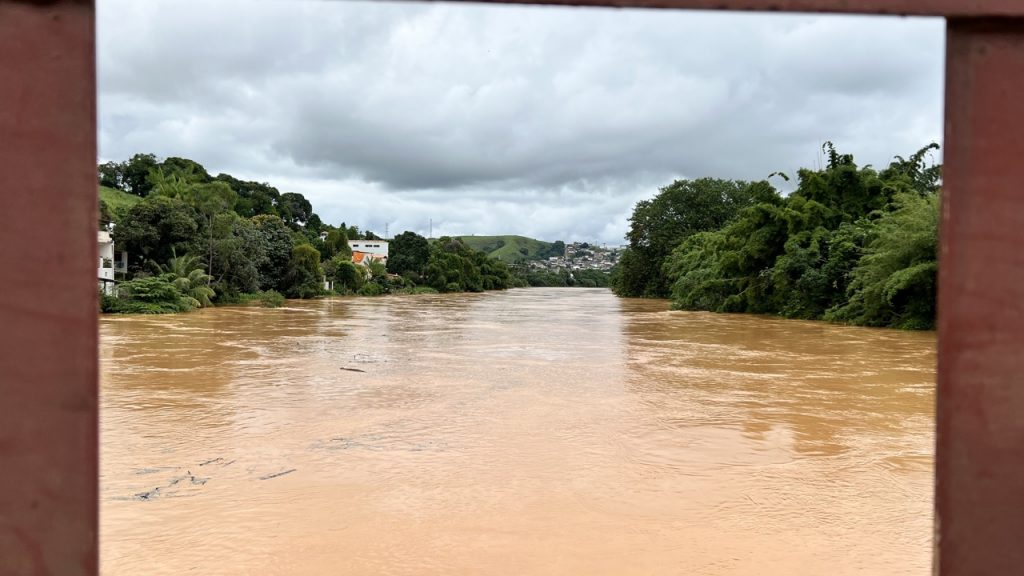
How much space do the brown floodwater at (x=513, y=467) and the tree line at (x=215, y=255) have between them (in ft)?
56.8

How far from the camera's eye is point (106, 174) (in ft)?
203

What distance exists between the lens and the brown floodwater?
380cm

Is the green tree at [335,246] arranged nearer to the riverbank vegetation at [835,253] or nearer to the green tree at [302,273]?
the green tree at [302,273]

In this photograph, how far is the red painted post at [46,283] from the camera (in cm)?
113

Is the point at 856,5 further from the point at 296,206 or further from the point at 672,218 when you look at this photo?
the point at 296,206

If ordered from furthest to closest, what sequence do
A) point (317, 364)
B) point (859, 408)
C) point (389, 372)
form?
point (317, 364)
point (389, 372)
point (859, 408)

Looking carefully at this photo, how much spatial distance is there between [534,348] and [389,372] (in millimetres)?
4513

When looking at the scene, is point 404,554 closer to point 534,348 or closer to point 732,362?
point 732,362

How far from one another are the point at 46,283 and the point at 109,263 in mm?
31722

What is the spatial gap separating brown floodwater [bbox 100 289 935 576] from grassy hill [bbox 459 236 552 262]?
135822 mm

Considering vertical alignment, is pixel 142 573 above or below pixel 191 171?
below

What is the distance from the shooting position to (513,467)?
5500 millimetres

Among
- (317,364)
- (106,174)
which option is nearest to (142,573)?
(317,364)

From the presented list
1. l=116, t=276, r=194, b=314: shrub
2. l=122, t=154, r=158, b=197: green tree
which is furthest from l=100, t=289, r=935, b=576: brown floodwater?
l=122, t=154, r=158, b=197: green tree
